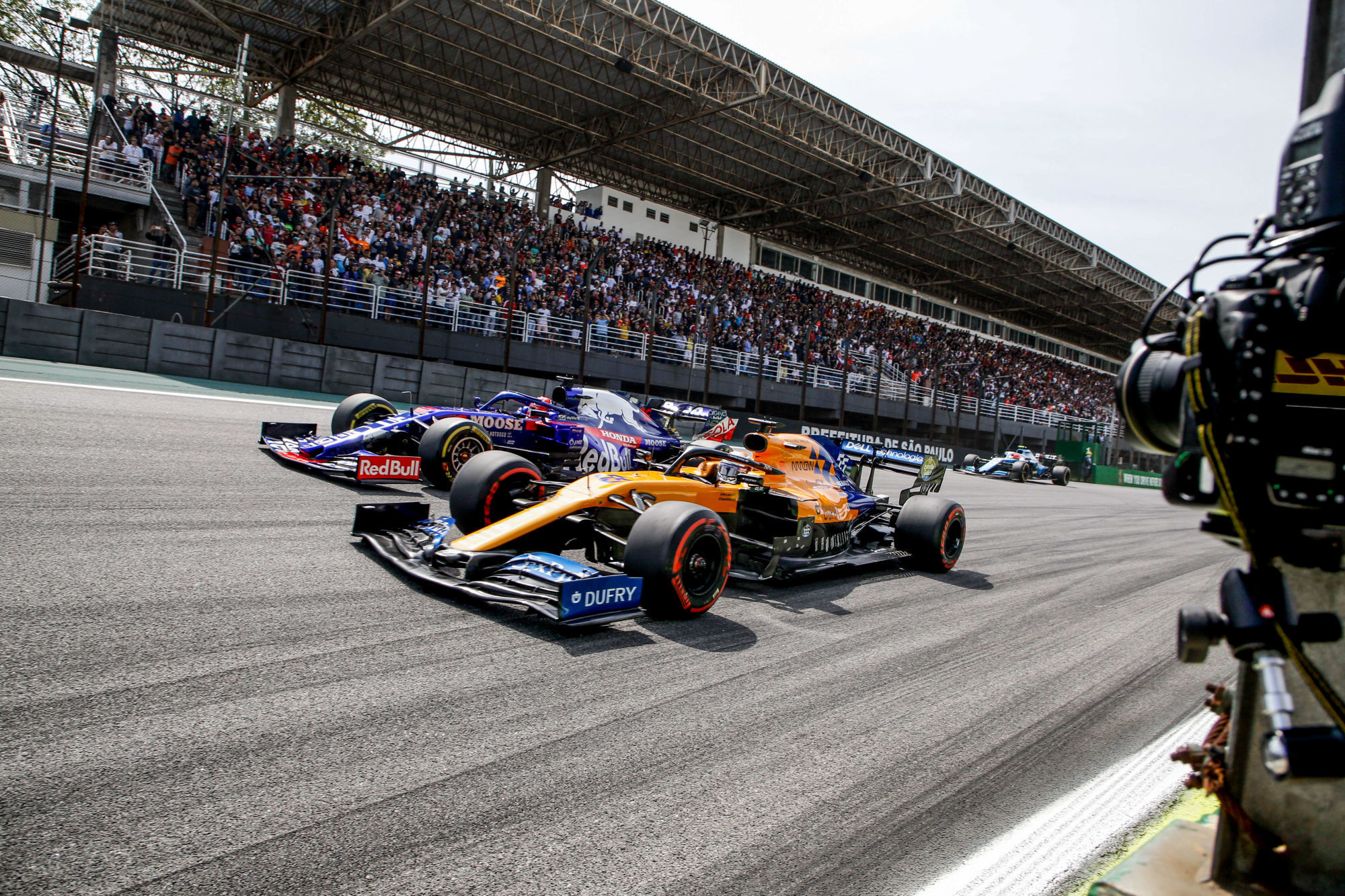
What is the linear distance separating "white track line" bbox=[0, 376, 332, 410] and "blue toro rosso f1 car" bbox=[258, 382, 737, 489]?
398 cm

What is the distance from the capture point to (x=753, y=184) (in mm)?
36188

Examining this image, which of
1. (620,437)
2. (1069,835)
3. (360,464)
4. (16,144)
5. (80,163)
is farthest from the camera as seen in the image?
(16,144)

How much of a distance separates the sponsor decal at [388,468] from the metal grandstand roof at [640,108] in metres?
16.4

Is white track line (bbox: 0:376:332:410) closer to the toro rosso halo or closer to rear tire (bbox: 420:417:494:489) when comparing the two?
rear tire (bbox: 420:417:494:489)

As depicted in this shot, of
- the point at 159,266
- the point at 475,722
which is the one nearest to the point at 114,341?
the point at 159,266

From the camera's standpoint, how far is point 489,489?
5906 millimetres

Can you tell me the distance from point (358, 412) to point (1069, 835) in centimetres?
870

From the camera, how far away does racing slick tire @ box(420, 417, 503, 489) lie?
28.4ft

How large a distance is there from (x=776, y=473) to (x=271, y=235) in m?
17.2

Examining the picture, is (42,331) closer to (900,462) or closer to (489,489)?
(489,489)

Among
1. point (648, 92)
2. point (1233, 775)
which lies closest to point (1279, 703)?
point (1233, 775)

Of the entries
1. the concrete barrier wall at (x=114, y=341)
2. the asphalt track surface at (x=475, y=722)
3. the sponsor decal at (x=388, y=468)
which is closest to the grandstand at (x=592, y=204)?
the concrete barrier wall at (x=114, y=341)

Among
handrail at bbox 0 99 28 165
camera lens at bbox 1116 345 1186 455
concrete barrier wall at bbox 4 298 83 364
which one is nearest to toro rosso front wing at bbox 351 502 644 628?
camera lens at bbox 1116 345 1186 455

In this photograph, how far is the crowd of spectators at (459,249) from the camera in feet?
66.4
